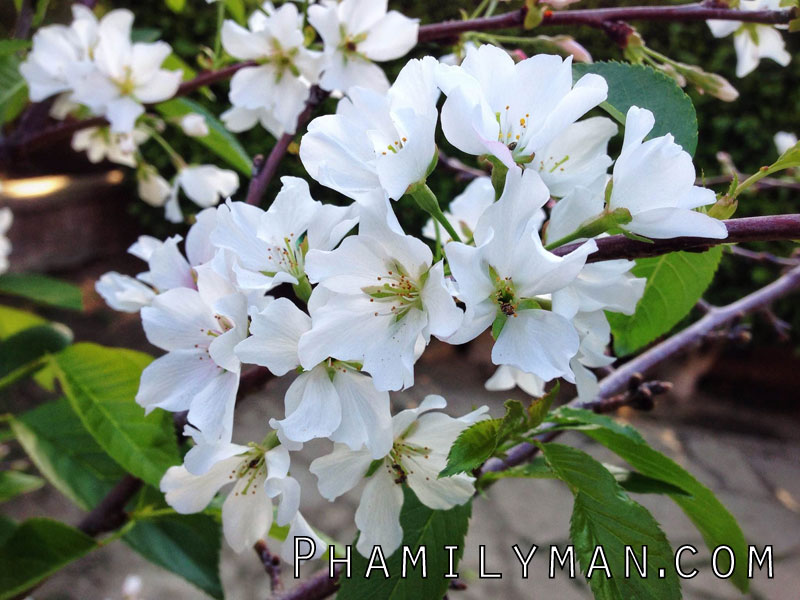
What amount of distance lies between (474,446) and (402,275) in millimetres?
95

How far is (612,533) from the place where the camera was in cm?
37

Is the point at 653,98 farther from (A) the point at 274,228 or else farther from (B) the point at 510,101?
(A) the point at 274,228

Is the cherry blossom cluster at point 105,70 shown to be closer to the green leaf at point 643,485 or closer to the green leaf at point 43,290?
the green leaf at point 43,290

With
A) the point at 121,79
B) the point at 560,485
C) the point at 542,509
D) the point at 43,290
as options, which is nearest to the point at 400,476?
the point at 121,79

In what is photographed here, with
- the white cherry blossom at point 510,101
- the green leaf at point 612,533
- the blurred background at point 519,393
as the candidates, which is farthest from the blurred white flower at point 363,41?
the blurred background at point 519,393

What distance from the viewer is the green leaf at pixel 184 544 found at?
626mm

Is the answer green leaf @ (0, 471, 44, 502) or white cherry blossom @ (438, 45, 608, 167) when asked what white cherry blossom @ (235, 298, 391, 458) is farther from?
green leaf @ (0, 471, 44, 502)

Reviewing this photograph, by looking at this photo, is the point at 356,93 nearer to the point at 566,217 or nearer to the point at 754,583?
the point at 566,217

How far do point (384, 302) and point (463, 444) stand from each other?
0.08m

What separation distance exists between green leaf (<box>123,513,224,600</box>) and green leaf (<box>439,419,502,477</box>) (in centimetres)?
38

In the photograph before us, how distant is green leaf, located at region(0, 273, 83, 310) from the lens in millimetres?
925

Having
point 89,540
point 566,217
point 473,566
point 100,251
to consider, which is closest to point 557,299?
point 566,217

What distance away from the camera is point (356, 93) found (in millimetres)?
351

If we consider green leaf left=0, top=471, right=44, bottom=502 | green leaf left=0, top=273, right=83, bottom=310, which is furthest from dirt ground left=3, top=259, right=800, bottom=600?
green leaf left=0, top=471, right=44, bottom=502
